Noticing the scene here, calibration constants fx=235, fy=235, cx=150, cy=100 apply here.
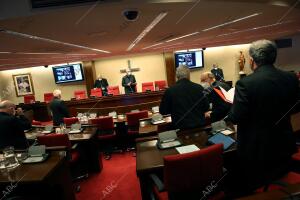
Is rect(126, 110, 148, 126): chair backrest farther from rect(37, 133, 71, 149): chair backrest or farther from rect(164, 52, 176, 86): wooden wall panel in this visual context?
rect(164, 52, 176, 86): wooden wall panel

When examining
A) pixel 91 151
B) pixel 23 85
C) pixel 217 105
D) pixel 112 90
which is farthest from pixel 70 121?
pixel 23 85

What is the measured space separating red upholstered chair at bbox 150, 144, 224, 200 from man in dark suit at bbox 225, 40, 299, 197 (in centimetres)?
22

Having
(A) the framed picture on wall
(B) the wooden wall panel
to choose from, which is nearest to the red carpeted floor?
(B) the wooden wall panel

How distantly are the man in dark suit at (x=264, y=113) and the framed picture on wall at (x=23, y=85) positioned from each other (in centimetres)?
1150

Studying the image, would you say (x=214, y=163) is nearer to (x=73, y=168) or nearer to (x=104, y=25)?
(x=104, y=25)

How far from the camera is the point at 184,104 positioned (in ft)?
8.91

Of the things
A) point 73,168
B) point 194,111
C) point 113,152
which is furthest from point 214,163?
point 113,152

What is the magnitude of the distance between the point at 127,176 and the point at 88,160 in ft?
2.58

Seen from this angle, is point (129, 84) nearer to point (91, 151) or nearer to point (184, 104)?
point (91, 151)

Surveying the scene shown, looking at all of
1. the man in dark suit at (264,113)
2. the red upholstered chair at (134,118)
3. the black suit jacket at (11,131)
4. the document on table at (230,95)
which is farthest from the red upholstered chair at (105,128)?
the man in dark suit at (264,113)

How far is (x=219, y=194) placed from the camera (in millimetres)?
1870

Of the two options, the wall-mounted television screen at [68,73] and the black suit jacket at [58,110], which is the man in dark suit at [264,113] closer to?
the black suit jacket at [58,110]

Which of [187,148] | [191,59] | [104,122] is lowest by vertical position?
[104,122]

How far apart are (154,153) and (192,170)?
575 millimetres
